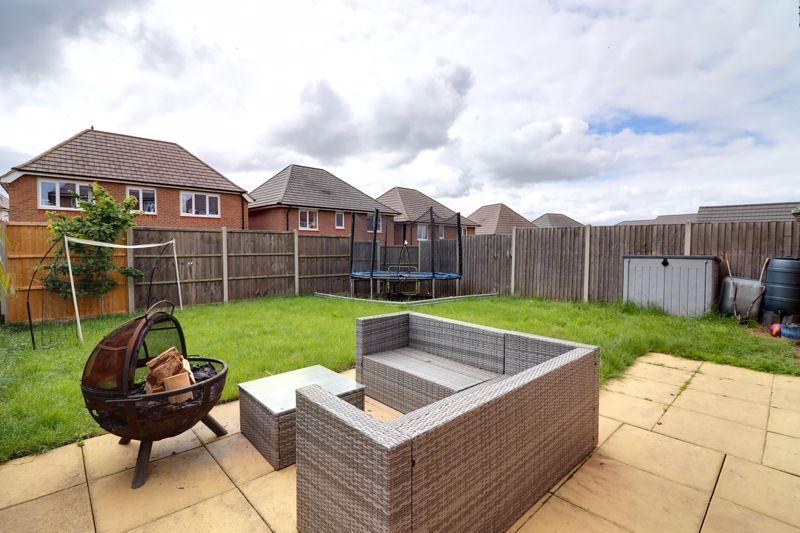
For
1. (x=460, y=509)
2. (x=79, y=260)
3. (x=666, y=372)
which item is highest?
(x=79, y=260)

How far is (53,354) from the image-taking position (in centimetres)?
462

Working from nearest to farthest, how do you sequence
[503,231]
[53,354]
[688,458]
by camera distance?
1. [688,458]
2. [53,354]
3. [503,231]

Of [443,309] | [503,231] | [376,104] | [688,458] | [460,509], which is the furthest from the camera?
[503,231]

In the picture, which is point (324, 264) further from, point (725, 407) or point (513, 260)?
point (725, 407)

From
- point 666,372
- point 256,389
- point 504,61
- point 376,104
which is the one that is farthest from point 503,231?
point 256,389

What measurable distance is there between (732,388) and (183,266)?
980 cm

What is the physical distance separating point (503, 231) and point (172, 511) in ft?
110

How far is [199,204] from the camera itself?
55.0ft

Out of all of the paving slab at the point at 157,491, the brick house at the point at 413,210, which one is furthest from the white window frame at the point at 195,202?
the paving slab at the point at 157,491

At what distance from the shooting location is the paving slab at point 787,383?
11.7 ft

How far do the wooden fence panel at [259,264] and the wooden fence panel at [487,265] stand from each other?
532 centimetres

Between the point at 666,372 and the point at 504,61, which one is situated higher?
the point at 504,61

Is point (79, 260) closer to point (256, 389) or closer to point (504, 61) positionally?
point (256, 389)

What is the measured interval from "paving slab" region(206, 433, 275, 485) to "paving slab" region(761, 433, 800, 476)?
3.18 m
